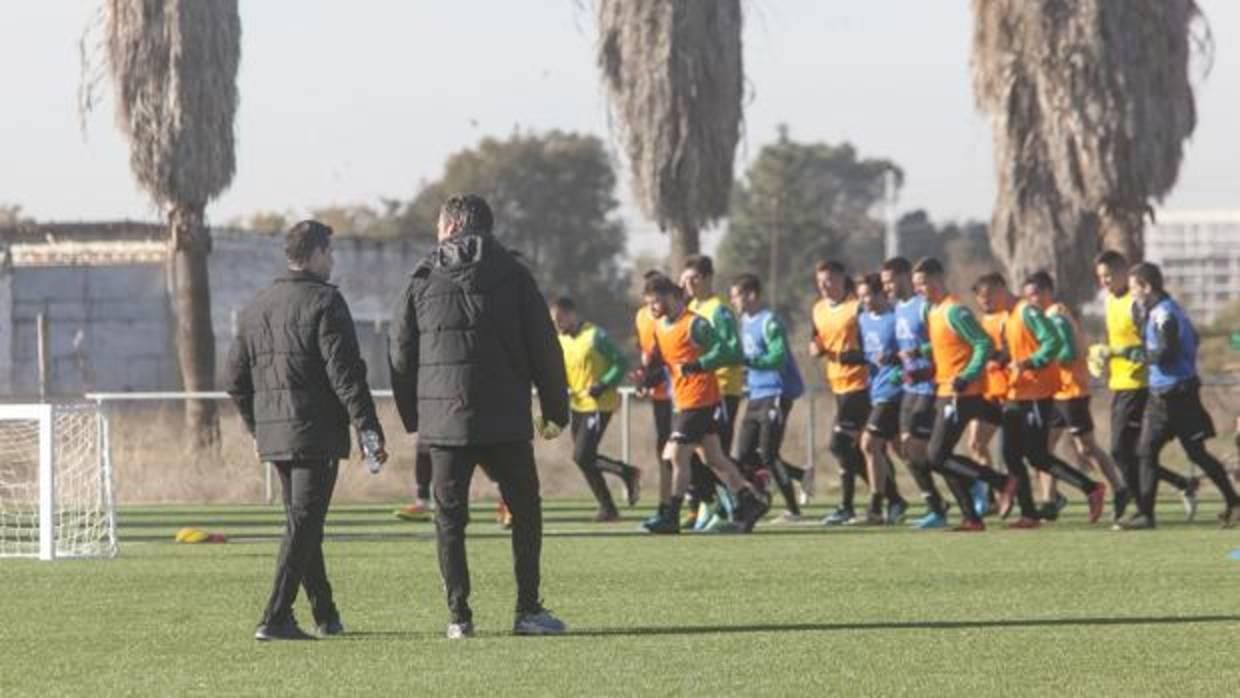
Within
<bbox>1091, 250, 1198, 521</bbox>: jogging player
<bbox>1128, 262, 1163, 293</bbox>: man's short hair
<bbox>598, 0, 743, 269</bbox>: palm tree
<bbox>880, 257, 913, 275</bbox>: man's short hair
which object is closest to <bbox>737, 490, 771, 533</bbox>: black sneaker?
<bbox>880, 257, 913, 275</bbox>: man's short hair

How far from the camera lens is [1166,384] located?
2102 centimetres

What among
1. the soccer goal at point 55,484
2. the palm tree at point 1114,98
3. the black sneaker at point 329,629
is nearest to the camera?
the black sneaker at point 329,629

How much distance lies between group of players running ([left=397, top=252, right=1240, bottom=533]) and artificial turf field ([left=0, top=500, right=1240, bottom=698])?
2.70ft

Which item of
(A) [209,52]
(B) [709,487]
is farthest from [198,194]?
(B) [709,487]

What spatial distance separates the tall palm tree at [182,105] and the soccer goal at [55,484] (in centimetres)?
862

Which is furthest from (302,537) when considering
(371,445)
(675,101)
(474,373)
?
(675,101)

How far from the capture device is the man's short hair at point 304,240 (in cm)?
1297

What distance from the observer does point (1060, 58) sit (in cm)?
3438

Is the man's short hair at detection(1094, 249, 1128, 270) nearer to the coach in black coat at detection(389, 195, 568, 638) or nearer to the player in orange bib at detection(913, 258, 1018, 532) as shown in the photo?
the player in orange bib at detection(913, 258, 1018, 532)

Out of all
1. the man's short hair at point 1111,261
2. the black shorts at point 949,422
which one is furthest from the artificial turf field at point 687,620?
the man's short hair at point 1111,261

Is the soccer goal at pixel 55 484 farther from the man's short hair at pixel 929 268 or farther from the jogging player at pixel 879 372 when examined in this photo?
the man's short hair at pixel 929 268

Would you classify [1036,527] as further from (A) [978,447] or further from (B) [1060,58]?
(B) [1060,58]

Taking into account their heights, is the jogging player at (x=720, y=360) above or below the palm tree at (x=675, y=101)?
below

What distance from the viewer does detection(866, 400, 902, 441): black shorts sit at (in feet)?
74.7
